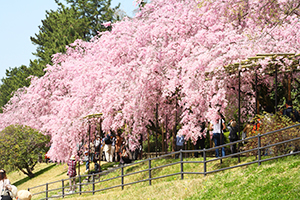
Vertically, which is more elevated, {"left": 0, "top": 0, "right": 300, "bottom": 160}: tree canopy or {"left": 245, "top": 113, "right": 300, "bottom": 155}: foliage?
{"left": 0, "top": 0, "right": 300, "bottom": 160}: tree canopy

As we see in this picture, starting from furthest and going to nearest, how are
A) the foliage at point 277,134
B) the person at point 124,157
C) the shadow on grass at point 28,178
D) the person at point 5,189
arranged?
the shadow on grass at point 28,178 < the person at point 124,157 < the foliage at point 277,134 < the person at point 5,189

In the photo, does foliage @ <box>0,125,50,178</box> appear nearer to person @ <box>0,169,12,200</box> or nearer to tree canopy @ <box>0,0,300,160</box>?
tree canopy @ <box>0,0,300,160</box>

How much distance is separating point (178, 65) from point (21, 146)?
21.6 m

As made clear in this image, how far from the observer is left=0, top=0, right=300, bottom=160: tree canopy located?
16219 mm

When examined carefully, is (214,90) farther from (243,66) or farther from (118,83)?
(118,83)

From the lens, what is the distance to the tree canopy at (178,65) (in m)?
16.2

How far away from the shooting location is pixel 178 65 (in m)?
18.3

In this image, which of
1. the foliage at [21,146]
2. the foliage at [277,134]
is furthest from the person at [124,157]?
the foliage at [21,146]

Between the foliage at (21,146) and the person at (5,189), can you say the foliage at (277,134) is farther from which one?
the foliage at (21,146)

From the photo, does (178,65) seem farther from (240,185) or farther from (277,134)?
(240,185)

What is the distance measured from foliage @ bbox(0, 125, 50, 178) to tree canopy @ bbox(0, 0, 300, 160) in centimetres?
826

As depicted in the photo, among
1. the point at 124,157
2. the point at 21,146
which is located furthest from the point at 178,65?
the point at 21,146

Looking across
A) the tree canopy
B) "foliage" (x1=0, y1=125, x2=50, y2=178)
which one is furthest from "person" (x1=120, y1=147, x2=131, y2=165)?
"foliage" (x1=0, y1=125, x2=50, y2=178)

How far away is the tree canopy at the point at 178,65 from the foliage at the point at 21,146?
826 centimetres
